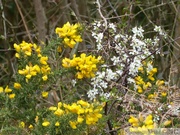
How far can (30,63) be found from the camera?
274 cm

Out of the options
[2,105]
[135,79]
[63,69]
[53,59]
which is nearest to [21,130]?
[2,105]

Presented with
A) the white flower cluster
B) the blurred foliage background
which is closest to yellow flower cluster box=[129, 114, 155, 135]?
the white flower cluster

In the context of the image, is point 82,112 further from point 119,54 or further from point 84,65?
point 119,54

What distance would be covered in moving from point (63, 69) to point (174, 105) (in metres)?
0.64

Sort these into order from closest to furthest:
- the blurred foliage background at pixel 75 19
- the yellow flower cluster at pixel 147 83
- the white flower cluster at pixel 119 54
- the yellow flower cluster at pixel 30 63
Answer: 1. the yellow flower cluster at pixel 30 63
2. the white flower cluster at pixel 119 54
3. the yellow flower cluster at pixel 147 83
4. the blurred foliage background at pixel 75 19

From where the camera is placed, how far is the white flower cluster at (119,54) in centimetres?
278

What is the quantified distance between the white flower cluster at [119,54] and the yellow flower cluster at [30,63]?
0.96 ft

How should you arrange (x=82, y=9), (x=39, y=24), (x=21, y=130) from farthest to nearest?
(x=82, y=9) < (x=39, y=24) < (x=21, y=130)

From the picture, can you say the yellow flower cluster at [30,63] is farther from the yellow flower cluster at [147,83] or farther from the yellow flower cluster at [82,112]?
the yellow flower cluster at [147,83]

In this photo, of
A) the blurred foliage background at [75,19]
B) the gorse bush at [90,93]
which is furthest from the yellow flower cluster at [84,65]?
the blurred foliage background at [75,19]

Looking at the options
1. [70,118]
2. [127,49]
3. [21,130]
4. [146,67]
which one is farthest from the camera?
[146,67]

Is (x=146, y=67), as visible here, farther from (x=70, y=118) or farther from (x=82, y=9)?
(x=82, y=9)

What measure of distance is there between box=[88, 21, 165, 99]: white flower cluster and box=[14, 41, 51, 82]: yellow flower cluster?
29 cm

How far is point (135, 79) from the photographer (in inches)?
119
